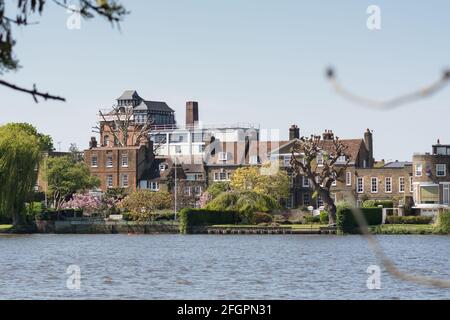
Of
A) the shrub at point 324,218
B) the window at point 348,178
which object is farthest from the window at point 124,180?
the shrub at point 324,218

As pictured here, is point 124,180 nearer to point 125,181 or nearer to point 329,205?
point 125,181

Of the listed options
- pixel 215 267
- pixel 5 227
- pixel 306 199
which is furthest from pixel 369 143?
pixel 215 267

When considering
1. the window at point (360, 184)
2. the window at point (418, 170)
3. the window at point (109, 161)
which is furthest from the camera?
the window at point (109, 161)

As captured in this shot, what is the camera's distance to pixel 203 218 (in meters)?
98.9

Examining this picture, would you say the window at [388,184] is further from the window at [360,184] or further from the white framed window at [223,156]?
the white framed window at [223,156]

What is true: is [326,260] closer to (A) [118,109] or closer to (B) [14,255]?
(B) [14,255]

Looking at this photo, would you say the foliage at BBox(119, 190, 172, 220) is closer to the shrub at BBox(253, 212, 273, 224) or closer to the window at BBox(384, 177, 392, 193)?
the shrub at BBox(253, 212, 273, 224)

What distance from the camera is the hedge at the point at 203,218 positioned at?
97.2m

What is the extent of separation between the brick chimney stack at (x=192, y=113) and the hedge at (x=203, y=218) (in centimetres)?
7164

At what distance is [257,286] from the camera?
42.9 meters

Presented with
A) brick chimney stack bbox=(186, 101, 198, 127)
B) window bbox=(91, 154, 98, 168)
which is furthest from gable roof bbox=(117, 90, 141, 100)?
window bbox=(91, 154, 98, 168)

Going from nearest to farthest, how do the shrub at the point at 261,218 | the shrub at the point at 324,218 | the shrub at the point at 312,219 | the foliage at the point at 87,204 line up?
1. the shrub at the point at 324,218
2. the shrub at the point at 261,218
3. the shrub at the point at 312,219
4. the foliage at the point at 87,204

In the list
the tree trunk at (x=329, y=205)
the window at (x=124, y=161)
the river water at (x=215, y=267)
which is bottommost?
the river water at (x=215, y=267)

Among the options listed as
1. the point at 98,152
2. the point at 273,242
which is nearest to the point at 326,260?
the point at 273,242
